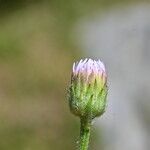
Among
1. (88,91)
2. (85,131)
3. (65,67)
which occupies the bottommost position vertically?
(85,131)

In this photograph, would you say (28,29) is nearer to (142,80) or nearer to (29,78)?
(29,78)

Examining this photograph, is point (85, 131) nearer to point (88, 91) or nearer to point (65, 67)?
point (88, 91)

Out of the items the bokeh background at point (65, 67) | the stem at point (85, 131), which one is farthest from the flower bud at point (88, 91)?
the bokeh background at point (65, 67)

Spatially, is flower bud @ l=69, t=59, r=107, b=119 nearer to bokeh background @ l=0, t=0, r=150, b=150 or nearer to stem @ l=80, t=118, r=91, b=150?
stem @ l=80, t=118, r=91, b=150

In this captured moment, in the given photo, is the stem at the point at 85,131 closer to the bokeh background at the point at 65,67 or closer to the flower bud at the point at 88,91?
the flower bud at the point at 88,91

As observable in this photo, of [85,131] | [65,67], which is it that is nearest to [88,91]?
[85,131]

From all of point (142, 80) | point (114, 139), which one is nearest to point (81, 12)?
point (142, 80)
